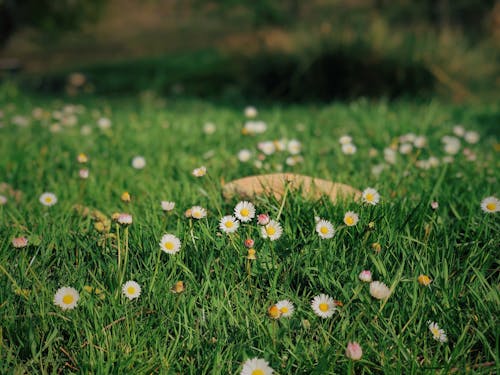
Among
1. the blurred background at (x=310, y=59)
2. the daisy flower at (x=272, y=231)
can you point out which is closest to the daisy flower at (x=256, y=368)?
the daisy flower at (x=272, y=231)

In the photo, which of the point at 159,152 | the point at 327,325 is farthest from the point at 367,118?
the point at 327,325

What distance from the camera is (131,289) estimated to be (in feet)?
4.52

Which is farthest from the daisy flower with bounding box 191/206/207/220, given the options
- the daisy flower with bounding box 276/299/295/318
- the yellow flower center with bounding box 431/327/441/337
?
the yellow flower center with bounding box 431/327/441/337

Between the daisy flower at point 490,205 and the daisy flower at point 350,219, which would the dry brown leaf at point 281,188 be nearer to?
the daisy flower at point 350,219

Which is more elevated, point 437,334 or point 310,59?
point 437,334

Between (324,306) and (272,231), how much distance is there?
13.2 inches

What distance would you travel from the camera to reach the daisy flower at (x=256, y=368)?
3.67 ft

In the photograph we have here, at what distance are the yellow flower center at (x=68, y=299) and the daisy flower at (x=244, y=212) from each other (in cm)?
60

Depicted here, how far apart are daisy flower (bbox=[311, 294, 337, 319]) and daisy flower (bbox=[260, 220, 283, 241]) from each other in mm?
277

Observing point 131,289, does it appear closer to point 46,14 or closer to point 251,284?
point 251,284

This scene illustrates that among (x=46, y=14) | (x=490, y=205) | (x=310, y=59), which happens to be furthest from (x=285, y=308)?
(x=46, y=14)

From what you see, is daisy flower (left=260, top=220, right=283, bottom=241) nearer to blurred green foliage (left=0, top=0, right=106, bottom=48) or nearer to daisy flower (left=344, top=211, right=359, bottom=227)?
daisy flower (left=344, top=211, right=359, bottom=227)

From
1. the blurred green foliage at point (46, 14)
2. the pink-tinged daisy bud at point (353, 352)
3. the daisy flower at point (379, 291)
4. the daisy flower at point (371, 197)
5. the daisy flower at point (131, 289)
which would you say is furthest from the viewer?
the blurred green foliage at point (46, 14)

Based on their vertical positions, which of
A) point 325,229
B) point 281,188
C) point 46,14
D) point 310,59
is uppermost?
point 325,229
